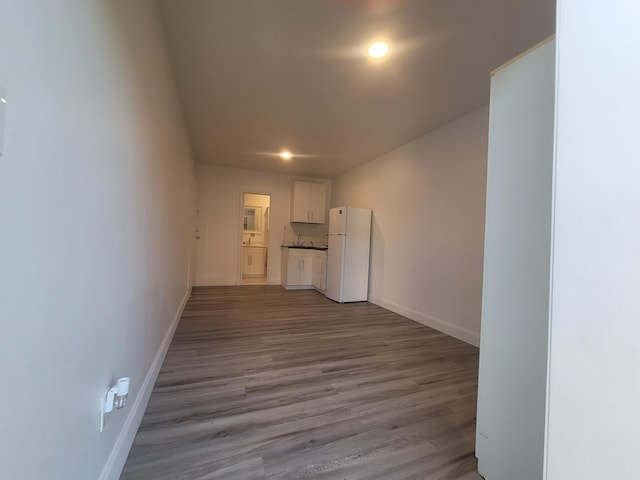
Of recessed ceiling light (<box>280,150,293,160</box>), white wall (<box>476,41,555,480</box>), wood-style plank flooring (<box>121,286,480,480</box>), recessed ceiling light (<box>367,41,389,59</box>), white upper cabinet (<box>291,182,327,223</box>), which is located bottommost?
wood-style plank flooring (<box>121,286,480,480</box>)

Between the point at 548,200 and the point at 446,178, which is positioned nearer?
the point at 548,200

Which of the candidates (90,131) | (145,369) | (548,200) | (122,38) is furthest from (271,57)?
(145,369)

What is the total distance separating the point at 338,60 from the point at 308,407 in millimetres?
2620

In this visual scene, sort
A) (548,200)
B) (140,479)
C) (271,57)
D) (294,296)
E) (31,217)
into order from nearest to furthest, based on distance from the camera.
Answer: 1. (31,217)
2. (548,200)
3. (140,479)
4. (271,57)
5. (294,296)

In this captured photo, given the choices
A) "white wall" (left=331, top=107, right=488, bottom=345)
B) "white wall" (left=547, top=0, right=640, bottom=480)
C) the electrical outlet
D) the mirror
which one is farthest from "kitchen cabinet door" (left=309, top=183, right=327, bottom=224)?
"white wall" (left=547, top=0, right=640, bottom=480)

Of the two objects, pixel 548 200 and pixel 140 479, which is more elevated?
pixel 548 200

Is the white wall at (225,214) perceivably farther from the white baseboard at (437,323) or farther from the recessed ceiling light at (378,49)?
the recessed ceiling light at (378,49)

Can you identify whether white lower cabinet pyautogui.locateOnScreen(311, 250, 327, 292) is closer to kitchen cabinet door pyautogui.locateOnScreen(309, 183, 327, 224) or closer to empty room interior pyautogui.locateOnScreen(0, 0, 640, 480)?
kitchen cabinet door pyautogui.locateOnScreen(309, 183, 327, 224)

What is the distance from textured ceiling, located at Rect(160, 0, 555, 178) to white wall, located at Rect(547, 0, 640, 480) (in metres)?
1.34

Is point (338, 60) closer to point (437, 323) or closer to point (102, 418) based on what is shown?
point (102, 418)

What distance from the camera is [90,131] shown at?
79 cm

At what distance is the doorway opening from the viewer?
7.33 meters

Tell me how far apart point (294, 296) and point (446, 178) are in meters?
3.29

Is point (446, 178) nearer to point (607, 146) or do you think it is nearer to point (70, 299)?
point (607, 146)
